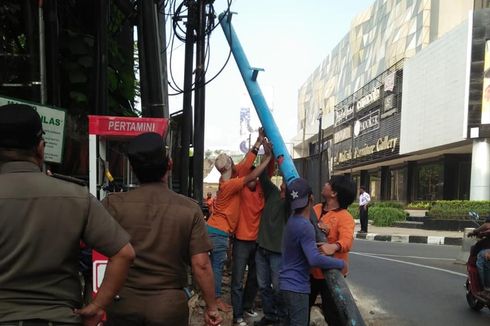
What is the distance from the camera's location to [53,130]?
4059 mm

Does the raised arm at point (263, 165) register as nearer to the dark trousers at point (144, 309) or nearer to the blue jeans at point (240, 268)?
the blue jeans at point (240, 268)

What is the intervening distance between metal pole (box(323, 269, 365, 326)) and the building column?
2100cm

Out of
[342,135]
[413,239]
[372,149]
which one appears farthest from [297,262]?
[342,135]

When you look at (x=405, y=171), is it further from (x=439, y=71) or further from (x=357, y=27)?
(x=357, y=27)

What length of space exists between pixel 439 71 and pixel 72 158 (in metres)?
24.1

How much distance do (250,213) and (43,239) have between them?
11.6 feet

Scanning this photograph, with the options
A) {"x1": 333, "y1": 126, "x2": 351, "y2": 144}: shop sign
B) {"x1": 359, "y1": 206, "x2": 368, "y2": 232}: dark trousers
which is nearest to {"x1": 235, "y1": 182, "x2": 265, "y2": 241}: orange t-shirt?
{"x1": 359, "y1": 206, "x2": 368, "y2": 232}: dark trousers

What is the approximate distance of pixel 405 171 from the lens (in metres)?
36.2

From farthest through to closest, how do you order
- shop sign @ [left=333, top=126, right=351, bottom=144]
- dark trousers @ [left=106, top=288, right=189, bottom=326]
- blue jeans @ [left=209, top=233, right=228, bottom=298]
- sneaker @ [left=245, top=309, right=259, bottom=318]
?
shop sign @ [left=333, top=126, right=351, bottom=144], sneaker @ [left=245, top=309, right=259, bottom=318], blue jeans @ [left=209, top=233, right=228, bottom=298], dark trousers @ [left=106, top=288, right=189, bottom=326]

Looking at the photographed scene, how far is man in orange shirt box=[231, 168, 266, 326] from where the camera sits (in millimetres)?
5305

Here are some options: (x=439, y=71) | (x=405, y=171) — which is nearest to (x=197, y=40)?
(x=439, y=71)

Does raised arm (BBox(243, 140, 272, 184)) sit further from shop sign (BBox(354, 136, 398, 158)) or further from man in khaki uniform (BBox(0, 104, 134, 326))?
shop sign (BBox(354, 136, 398, 158))

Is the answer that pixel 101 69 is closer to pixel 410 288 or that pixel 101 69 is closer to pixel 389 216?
pixel 410 288

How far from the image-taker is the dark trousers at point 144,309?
2.51m
